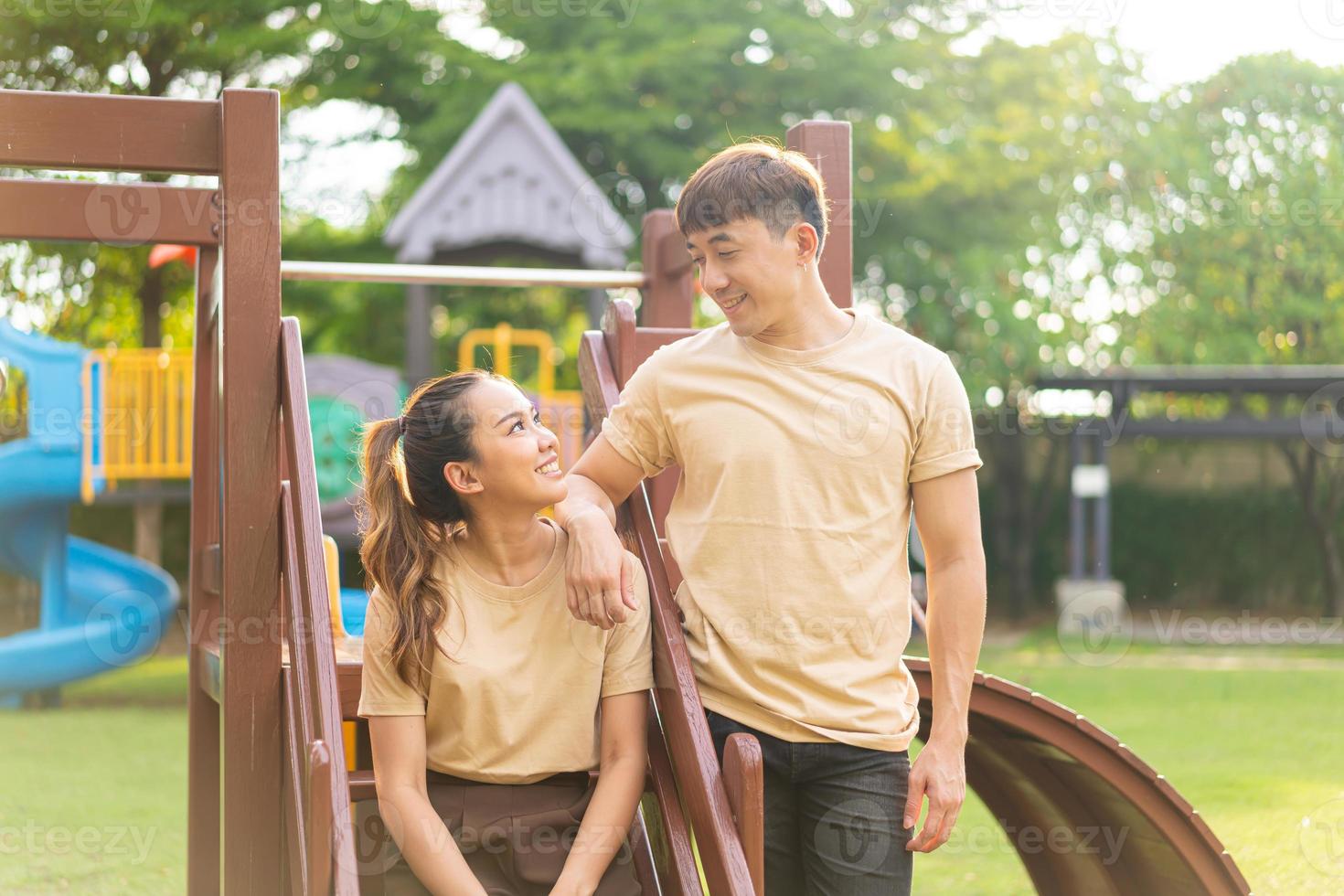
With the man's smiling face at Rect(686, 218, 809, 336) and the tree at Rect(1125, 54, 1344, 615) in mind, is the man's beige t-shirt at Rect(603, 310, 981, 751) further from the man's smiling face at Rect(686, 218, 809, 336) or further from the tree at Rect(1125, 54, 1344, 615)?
the tree at Rect(1125, 54, 1344, 615)

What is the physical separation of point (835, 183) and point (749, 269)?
3.79ft

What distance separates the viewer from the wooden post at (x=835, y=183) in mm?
3359

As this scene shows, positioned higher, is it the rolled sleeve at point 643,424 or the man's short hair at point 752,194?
the man's short hair at point 752,194

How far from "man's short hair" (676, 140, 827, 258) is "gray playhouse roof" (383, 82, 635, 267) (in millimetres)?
10629

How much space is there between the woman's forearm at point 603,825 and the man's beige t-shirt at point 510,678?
8cm

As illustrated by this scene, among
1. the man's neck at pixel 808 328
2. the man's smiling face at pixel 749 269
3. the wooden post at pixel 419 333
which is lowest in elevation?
the man's neck at pixel 808 328

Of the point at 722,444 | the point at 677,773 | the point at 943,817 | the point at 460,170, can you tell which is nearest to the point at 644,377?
the point at 722,444

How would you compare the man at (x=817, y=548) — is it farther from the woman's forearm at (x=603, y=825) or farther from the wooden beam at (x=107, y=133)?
the wooden beam at (x=107, y=133)

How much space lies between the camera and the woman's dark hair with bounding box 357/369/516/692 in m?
2.48

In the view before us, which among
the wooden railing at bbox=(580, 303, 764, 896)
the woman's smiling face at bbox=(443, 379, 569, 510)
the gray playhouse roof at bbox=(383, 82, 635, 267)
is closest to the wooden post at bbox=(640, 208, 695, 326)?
the wooden railing at bbox=(580, 303, 764, 896)

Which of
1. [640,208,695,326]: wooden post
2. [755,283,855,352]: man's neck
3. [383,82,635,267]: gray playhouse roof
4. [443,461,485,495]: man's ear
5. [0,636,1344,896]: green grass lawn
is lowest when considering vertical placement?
[0,636,1344,896]: green grass lawn

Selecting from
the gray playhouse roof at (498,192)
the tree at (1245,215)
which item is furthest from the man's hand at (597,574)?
the tree at (1245,215)

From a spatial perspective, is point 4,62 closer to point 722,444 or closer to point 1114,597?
point 1114,597

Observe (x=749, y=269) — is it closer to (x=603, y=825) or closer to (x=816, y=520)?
(x=816, y=520)
